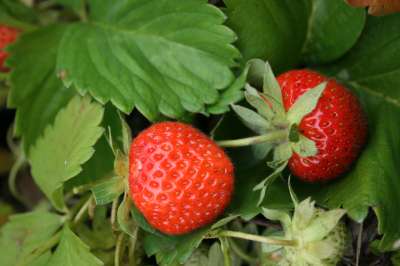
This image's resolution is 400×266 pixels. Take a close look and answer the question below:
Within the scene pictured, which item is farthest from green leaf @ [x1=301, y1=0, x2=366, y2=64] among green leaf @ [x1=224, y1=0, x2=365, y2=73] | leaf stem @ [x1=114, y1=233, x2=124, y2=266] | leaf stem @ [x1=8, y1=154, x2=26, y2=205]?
leaf stem @ [x1=8, y1=154, x2=26, y2=205]

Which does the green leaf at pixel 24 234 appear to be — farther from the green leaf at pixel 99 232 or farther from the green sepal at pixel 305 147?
the green sepal at pixel 305 147

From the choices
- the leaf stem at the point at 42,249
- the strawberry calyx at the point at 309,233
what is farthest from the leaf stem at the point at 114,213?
the strawberry calyx at the point at 309,233

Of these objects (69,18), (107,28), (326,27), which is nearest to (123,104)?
(107,28)

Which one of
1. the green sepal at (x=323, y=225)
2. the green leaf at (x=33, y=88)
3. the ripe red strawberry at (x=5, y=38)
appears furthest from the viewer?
the ripe red strawberry at (x=5, y=38)

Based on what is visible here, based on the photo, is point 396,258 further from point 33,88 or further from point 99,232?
point 33,88

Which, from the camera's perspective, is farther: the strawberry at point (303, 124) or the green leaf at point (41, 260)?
the green leaf at point (41, 260)

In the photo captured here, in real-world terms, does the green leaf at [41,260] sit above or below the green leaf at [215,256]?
below
